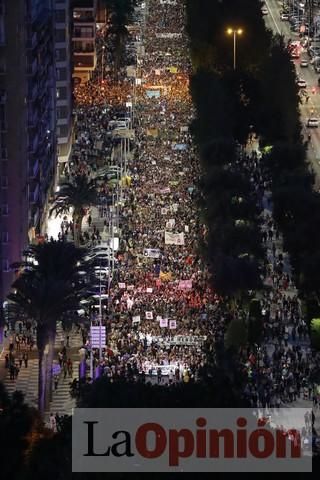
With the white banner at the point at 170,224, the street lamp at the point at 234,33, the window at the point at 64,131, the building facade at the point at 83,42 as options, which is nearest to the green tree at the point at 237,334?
the white banner at the point at 170,224

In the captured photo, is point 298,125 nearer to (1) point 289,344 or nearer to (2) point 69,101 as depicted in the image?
(2) point 69,101

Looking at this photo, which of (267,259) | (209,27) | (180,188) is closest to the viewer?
(267,259)

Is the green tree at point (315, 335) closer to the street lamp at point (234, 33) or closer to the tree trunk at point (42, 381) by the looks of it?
the tree trunk at point (42, 381)

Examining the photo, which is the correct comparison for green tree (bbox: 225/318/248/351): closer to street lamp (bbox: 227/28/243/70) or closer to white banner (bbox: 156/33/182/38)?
street lamp (bbox: 227/28/243/70)

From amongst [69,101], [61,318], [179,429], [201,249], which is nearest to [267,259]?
[201,249]

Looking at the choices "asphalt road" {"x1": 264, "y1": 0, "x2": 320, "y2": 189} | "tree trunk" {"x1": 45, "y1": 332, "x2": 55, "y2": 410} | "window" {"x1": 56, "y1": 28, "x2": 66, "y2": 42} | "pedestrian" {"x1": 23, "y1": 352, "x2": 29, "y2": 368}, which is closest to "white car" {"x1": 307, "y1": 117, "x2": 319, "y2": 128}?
"asphalt road" {"x1": 264, "y1": 0, "x2": 320, "y2": 189}

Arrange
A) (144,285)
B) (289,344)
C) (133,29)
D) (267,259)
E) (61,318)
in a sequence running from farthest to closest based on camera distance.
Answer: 1. (133,29)
2. (267,259)
3. (144,285)
4. (289,344)
5. (61,318)
